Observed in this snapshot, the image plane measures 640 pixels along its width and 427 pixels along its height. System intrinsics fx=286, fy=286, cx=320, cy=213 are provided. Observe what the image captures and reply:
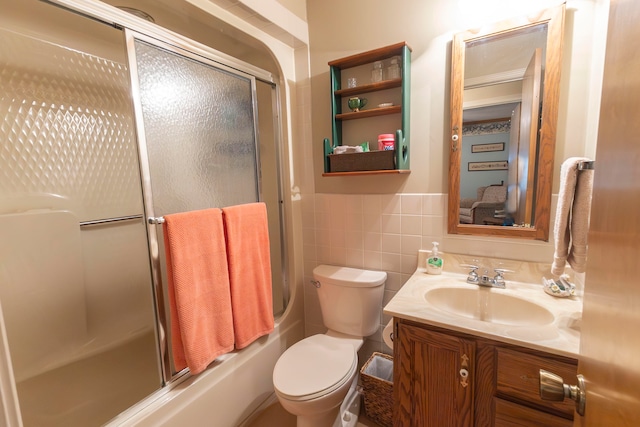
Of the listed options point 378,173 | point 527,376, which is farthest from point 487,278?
point 378,173

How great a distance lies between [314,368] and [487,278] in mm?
925

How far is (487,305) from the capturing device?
4.23 ft

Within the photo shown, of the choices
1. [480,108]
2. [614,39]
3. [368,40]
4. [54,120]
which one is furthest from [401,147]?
[54,120]

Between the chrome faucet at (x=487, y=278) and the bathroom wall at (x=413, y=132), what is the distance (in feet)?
0.28

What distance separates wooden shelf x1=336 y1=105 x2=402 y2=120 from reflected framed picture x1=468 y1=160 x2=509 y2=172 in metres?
0.47

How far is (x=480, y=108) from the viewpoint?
1.34 meters

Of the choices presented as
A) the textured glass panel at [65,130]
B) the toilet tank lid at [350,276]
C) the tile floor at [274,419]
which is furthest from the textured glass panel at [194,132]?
the tile floor at [274,419]

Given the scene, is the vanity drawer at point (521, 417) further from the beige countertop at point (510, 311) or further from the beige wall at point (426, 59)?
the beige wall at point (426, 59)

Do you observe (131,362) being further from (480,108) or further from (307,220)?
(480,108)

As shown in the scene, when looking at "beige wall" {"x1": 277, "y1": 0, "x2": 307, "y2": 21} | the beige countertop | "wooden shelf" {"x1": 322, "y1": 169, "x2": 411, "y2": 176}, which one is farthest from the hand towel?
"beige wall" {"x1": 277, "y1": 0, "x2": 307, "y2": 21}

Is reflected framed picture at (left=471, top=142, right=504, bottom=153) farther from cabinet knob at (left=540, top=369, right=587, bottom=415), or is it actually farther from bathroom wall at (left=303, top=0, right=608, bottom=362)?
cabinet knob at (left=540, top=369, right=587, bottom=415)

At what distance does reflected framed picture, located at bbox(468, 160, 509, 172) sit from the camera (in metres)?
1.32

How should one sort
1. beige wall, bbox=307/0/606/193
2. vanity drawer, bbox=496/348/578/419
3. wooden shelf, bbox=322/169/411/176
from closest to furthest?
vanity drawer, bbox=496/348/578/419 → beige wall, bbox=307/0/606/193 → wooden shelf, bbox=322/169/411/176

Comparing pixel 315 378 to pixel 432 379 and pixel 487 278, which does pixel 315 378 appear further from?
pixel 487 278
